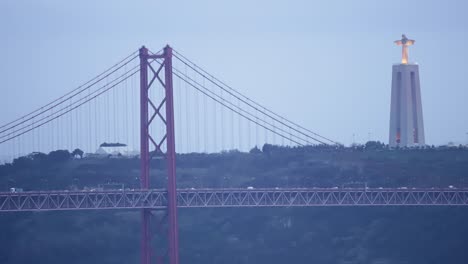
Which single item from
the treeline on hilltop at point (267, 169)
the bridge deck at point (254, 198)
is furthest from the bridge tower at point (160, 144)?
the treeline on hilltop at point (267, 169)

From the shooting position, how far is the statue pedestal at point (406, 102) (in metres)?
102

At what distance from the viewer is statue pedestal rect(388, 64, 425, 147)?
10206 cm

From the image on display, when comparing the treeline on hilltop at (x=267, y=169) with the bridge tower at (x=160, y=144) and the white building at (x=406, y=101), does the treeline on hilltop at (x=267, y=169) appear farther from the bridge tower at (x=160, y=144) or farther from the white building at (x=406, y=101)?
the bridge tower at (x=160, y=144)

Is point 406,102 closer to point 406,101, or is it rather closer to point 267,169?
point 406,101

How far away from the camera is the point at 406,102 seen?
102 metres

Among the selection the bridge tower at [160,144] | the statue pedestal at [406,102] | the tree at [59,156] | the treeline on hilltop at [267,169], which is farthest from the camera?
the tree at [59,156]

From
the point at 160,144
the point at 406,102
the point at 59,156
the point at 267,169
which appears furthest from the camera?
the point at 59,156

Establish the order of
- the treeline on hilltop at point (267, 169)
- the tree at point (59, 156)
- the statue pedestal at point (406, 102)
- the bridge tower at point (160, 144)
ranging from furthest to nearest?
1. the tree at point (59, 156)
2. the statue pedestal at point (406, 102)
3. the treeline on hilltop at point (267, 169)
4. the bridge tower at point (160, 144)

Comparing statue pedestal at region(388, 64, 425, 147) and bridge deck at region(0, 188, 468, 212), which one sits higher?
statue pedestal at region(388, 64, 425, 147)

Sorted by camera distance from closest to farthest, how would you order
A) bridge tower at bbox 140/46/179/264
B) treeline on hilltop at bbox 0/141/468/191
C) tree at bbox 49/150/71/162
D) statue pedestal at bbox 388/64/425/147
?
1. bridge tower at bbox 140/46/179/264
2. treeline on hilltop at bbox 0/141/468/191
3. statue pedestal at bbox 388/64/425/147
4. tree at bbox 49/150/71/162

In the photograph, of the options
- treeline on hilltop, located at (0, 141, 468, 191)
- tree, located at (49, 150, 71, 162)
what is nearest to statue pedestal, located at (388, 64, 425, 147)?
treeline on hilltop, located at (0, 141, 468, 191)

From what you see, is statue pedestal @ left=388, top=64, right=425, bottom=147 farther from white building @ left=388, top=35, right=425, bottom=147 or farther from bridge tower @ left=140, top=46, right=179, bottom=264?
bridge tower @ left=140, top=46, right=179, bottom=264

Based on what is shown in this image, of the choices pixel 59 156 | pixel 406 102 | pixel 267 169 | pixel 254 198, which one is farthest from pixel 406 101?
pixel 254 198

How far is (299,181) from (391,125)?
14792 mm
